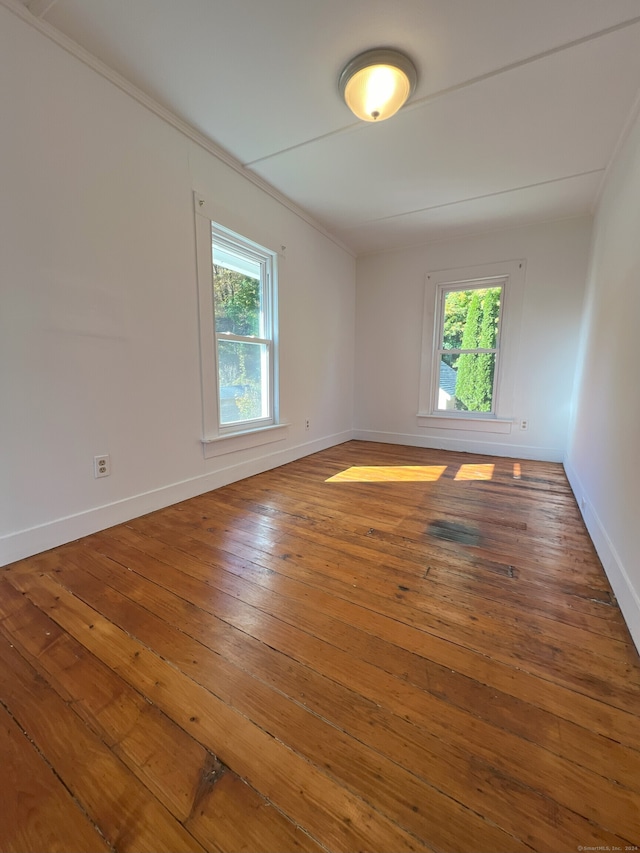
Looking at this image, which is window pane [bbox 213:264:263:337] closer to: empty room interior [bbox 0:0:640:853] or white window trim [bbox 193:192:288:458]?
empty room interior [bbox 0:0:640:853]

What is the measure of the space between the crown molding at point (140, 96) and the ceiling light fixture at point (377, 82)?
3.33 ft

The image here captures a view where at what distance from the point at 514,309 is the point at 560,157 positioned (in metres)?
1.46

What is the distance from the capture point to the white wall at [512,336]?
3.52 meters

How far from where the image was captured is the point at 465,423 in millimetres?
4121

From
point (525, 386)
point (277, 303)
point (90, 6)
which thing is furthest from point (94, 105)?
point (525, 386)

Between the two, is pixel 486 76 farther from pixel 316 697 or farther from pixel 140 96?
pixel 316 697

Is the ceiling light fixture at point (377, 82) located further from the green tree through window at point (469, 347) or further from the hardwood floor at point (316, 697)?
the green tree through window at point (469, 347)

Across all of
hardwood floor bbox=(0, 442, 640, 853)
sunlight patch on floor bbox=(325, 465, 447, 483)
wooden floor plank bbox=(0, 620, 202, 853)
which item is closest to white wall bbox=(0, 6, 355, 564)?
hardwood floor bbox=(0, 442, 640, 853)

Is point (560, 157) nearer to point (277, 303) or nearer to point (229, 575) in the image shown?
point (277, 303)

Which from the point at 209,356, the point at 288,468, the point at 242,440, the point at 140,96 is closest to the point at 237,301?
the point at 209,356

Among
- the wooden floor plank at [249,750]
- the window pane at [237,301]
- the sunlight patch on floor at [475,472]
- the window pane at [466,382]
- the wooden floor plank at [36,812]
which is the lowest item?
the wooden floor plank at [36,812]

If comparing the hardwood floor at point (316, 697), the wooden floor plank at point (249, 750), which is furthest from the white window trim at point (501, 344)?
the wooden floor plank at point (249, 750)

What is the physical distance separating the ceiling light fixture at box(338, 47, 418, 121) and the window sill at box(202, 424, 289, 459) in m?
2.23

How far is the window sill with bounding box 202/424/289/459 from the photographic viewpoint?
2684 millimetres
